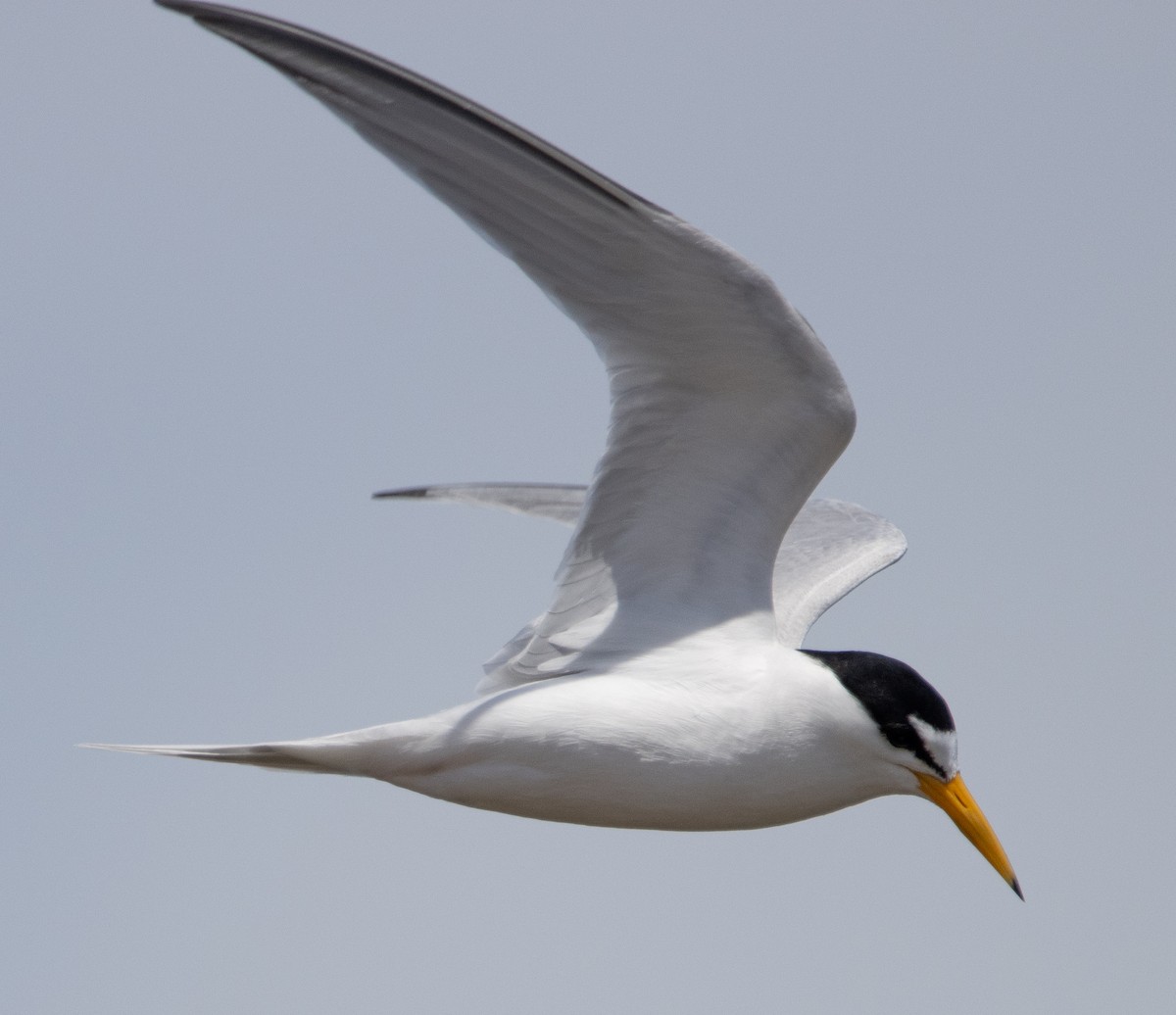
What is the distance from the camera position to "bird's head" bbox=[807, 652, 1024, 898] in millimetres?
5625

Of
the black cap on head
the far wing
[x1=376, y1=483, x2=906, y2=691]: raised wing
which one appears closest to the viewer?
the black cap on head

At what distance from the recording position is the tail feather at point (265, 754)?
548cm

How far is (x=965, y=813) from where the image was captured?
5.86 metres

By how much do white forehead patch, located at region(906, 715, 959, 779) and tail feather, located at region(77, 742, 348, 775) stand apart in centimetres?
210

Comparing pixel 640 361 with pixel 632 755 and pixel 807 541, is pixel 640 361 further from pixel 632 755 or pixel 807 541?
pixel 807 541

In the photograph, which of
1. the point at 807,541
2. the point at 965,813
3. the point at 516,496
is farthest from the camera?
the point at 516,496

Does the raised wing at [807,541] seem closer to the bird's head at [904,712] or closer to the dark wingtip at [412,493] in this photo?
the dark wingtip at [412,493]

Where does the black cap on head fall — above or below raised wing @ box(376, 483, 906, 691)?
below

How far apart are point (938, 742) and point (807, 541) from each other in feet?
6.85

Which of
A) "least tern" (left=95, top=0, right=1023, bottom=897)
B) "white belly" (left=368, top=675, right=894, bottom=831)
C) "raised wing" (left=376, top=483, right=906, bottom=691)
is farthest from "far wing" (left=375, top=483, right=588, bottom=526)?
"white belly" (left=368, top=675, right=894, bottom=831)

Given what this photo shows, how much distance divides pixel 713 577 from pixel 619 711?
715 mm

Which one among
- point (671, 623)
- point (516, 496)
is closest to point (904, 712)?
point (671, 623)

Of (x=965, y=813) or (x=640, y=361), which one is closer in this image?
(x=640, y=361)

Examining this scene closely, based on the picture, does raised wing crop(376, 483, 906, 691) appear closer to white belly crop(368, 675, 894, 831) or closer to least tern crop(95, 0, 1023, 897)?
least tern crop(95, 0, 1023, 897)
